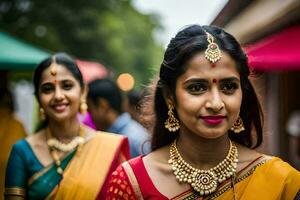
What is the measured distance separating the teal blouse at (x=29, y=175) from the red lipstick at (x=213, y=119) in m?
1.57

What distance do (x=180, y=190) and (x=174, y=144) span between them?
251 mm

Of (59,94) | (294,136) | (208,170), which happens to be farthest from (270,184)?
(294,136)

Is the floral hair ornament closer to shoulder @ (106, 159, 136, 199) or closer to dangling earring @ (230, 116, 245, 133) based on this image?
dangling earring @ (230, 116, 245, 133)

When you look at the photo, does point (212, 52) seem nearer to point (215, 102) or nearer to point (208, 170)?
point (215, 102)

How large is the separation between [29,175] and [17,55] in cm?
338

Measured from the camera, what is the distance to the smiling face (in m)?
Answer: 2.64

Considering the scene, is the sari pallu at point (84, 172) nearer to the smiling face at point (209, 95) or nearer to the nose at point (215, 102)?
the smiling face at point (209, 95)

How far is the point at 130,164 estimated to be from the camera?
9.48 ft

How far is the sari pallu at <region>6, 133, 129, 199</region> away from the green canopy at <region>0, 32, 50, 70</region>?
2732 millimetres

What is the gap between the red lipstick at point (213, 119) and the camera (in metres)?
2.63

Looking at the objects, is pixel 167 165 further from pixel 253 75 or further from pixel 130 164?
pixel 253 75

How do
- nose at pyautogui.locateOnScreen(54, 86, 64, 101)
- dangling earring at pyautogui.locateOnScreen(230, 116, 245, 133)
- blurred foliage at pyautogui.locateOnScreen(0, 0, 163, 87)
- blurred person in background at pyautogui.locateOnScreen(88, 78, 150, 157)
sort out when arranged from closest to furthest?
1. dangling earring at pyautogui.locateOnScreen(230, 116, 245, 133)
2. nose at pyautogui.locateOnScreen(54, 86, 64, 101)
3. blurred person in background at pyautogui.locateOnScreen(88, 78, 150, 157)
4. blurred foliage at pyautogui.locateOnScreen(0, 0, 163, 87)

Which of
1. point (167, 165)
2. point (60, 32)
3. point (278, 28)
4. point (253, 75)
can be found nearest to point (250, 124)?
point (253, 75)

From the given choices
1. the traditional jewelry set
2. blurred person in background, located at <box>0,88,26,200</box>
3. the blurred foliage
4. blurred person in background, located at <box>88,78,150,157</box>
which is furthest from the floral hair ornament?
the blurred foliage
